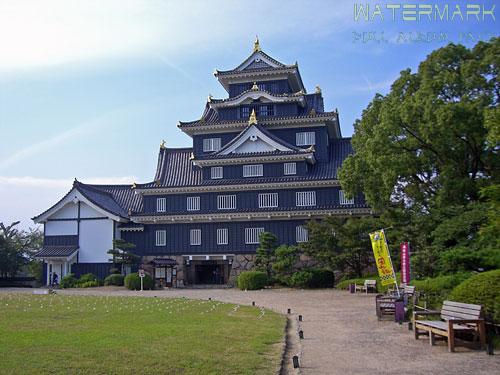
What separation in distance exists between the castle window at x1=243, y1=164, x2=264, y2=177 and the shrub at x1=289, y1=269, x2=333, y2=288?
10167 mm

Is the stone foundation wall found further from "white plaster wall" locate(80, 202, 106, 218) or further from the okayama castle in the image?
"white plaster wall" locate(80, 202, 106, 218)

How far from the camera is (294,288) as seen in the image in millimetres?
36062

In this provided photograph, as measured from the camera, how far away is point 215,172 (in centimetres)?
4450

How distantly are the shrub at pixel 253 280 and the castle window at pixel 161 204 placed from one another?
10949 millimetres

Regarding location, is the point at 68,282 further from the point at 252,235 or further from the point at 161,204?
the point at 252,235

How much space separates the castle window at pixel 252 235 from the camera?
4219 cm

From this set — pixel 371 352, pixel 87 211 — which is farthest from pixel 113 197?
pixel 371 352

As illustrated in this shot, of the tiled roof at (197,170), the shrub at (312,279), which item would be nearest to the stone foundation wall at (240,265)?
the tiled roof at (197,170)

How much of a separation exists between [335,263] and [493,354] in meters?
24.6

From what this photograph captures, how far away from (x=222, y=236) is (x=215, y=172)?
5219 mm

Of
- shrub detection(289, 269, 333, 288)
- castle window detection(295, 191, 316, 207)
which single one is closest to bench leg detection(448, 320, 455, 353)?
shrub detection(289, 269, 333, 288)

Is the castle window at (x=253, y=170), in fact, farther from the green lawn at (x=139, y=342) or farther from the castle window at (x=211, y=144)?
the green lawn at (x=139, y=342)

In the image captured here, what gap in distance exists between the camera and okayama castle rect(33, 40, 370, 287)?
42125mm

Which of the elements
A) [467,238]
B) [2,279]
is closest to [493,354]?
[467,238]
